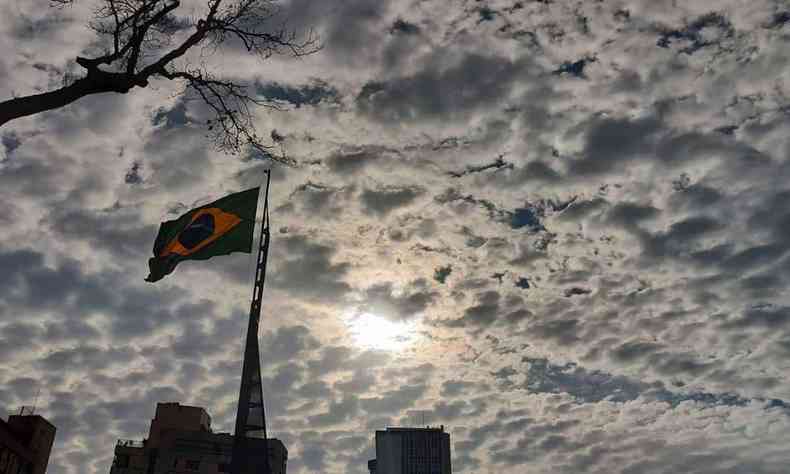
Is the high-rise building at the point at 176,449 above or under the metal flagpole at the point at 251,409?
above

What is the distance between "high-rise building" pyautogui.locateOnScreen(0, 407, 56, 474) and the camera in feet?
170

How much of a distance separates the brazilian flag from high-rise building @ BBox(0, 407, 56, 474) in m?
39.7

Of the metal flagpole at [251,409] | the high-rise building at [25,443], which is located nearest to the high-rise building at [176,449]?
the high-rise building at [25,443]

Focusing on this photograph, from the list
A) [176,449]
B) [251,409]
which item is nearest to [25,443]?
[251,409]

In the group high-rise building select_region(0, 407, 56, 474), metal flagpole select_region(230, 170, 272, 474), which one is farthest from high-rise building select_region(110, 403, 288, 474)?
metal flagpole select_region(230, 170, 272, 474)

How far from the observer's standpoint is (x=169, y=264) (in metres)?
21.0

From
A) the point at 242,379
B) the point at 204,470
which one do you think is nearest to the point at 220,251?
the point at 242,379

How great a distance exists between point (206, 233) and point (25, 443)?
155 feet

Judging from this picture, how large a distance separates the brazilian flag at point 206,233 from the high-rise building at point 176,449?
101 meters

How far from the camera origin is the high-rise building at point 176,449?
11556 centimetres

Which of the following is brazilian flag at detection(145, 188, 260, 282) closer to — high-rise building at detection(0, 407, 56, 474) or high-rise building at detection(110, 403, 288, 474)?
high-rise building at detection(0, 407, 56, 474)

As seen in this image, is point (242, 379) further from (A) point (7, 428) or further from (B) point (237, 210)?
(A) point (7, 428)

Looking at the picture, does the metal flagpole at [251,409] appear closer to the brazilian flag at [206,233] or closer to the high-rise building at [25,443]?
the brazilian flag at [206,233]

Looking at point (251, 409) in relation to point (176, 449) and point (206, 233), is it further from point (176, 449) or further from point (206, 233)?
point (176, 449)
